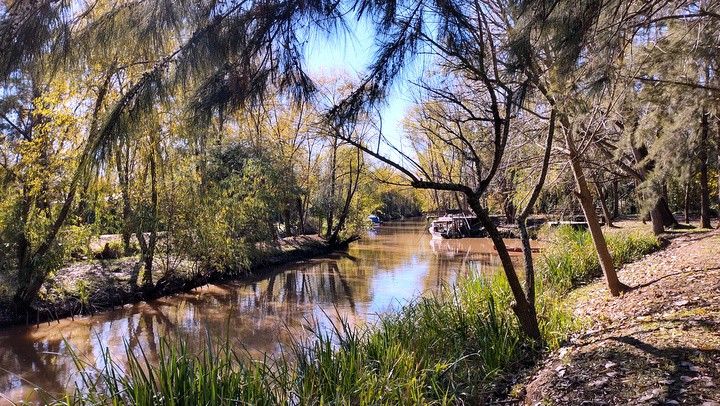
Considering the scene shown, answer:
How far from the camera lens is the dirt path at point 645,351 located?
9.33 feet

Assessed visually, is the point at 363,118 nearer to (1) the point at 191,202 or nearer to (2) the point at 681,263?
(2) the point at 681,263

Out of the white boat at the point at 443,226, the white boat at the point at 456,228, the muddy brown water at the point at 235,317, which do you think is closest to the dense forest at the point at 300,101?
the muddy brown water at the point at 235,317

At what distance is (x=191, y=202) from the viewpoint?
10922 mm

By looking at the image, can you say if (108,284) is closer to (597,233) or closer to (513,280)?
(513,280)

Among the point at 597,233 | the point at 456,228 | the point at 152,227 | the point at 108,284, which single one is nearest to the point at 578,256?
the point at 597,233

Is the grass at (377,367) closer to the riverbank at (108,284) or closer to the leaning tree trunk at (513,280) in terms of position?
the leaning tree trunk at (513,280)

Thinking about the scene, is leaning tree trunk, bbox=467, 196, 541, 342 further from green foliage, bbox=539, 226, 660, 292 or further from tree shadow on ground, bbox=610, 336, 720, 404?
green foliage, bbox=539, 226, 660, 292

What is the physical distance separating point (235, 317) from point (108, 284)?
300 centimetres

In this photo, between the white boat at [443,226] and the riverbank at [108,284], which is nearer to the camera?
the riverbank at [108,284]

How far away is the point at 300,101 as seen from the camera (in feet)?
10.9

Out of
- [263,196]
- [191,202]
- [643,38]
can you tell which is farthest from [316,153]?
[643,38]

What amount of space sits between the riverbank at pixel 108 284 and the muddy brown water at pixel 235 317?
9.9 inches

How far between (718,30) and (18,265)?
10.6m

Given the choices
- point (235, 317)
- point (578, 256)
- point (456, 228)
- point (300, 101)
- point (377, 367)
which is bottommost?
point (235, 317)
